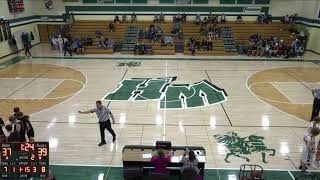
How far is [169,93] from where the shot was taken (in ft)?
47.6

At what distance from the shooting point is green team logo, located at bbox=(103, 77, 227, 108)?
1339 centimetres

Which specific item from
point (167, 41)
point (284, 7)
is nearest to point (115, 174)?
point (167, 41)

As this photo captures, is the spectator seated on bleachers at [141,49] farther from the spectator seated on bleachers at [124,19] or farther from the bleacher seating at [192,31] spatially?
the spectator seated on bleachers at [124,19]

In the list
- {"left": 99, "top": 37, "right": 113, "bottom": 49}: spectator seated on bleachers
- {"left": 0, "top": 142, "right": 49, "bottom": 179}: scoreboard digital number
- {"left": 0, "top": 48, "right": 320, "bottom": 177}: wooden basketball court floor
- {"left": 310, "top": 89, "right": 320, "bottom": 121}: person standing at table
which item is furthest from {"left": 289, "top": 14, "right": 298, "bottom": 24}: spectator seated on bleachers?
{"left": 0, "top": 142, "right": 49, "bottom": 179}: scoreboard digital number

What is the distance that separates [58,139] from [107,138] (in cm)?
161

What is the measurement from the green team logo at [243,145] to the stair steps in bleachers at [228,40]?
48.8ft

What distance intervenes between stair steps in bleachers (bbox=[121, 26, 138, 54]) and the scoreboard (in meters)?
8.74

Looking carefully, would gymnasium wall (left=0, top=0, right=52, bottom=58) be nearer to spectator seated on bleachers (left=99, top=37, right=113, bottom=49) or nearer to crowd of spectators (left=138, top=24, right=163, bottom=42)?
spectator seated on bleachers (left=99, top=37, right=113, bottom=49)

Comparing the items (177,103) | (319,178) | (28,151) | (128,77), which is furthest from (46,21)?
(319,178)

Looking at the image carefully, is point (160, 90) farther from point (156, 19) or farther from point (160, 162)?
point (156, 19)

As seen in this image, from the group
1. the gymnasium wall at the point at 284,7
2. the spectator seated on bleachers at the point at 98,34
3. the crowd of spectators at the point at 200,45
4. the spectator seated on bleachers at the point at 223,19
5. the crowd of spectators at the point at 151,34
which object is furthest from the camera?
the gymnasium wall at the point at 284,7

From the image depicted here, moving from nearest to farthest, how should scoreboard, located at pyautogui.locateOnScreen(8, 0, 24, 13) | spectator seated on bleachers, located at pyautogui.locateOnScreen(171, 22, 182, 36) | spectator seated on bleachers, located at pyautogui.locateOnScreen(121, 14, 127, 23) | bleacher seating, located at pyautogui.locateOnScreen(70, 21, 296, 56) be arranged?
scoreboard, located at pyautogui.locateOnScreen(8, 0, 24, 13)
bleacher seating, located at pyautogui.locateOnScreen(70, 21, 296, 56)
spectator seated on bleachers, located at pyautogui.locateOnScreen(171, 22, 182, 36)
spectator seated on bleachers, located at pyautogui.locateOnScreen(121, 14, 127, 23)

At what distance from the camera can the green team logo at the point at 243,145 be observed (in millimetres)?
9044

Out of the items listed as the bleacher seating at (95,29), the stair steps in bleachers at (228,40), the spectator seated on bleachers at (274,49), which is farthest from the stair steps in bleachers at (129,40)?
the spectator seated on bleachers at (274,49)
